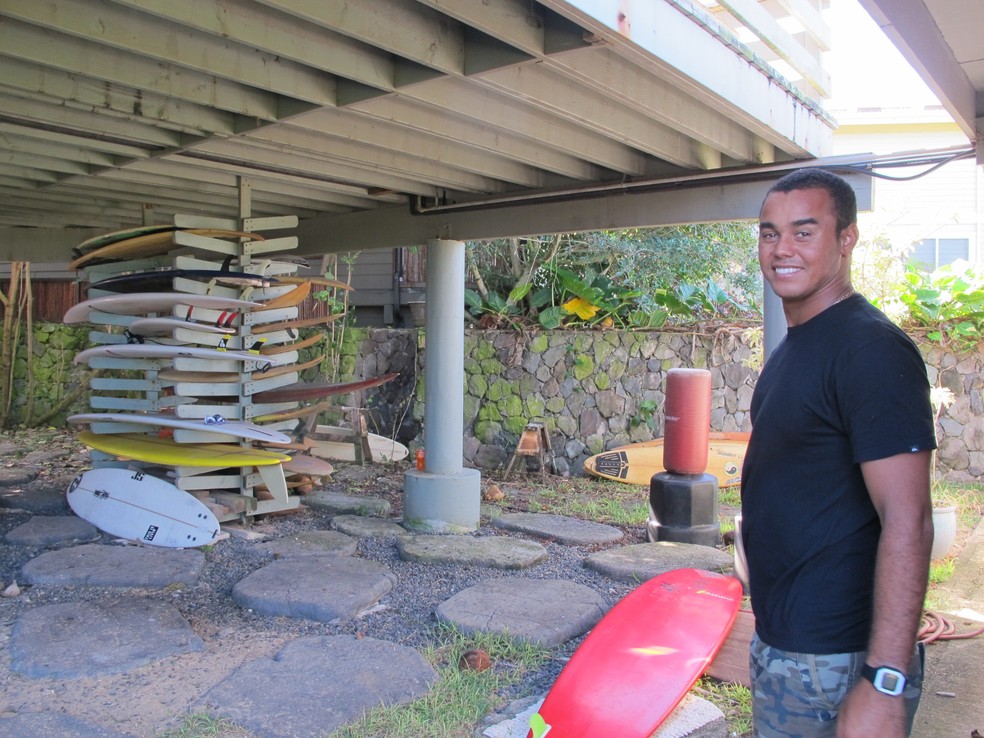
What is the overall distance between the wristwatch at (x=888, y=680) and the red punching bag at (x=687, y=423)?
4590mm

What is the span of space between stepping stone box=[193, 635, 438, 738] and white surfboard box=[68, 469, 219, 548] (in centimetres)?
197

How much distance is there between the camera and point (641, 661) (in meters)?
3.35

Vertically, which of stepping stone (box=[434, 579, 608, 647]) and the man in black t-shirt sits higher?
the man in black t-shirt

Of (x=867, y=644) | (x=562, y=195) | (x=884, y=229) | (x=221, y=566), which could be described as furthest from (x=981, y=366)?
(x=867, y=644)

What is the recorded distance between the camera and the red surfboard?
9.82 ft

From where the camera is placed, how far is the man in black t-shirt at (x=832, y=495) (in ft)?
4.91

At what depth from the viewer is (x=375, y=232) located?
6.96 meters

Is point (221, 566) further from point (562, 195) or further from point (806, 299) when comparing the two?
point (806, 299)

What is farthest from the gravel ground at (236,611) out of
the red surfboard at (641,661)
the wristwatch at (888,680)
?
the wristwatch at (888,680)

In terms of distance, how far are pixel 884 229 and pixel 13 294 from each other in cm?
1190

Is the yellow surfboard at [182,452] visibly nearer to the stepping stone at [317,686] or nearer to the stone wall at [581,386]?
the stepping stone at [317,686]

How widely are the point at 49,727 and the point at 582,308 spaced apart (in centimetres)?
738

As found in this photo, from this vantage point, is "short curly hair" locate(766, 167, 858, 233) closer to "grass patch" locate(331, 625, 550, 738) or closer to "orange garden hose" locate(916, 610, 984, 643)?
"grass patch" locate(331, 625, 550, 738)

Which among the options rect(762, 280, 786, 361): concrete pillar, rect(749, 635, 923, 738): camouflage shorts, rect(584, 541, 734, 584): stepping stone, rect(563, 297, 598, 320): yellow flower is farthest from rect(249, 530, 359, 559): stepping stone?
rect(563, 297, 598, 320): yellow flower
